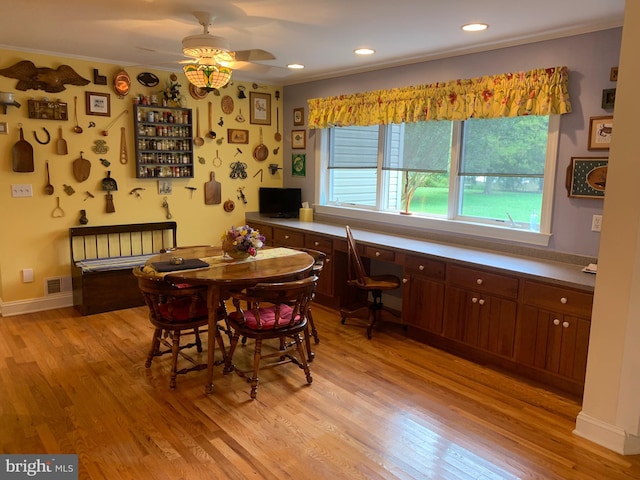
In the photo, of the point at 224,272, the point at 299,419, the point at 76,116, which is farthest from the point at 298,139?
the point at 299,419

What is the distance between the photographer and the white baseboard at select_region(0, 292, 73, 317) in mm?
4422

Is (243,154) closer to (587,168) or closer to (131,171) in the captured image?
(131,171)

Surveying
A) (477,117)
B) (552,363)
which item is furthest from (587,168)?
(552,363)

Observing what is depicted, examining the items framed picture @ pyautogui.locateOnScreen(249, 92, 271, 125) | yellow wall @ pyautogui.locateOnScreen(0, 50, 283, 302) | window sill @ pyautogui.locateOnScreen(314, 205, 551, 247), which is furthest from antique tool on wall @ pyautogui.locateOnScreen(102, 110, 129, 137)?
window sill @ pyautogui.locateOnScreen(314, 205, 551, 247)

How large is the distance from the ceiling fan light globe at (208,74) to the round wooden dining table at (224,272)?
118cm

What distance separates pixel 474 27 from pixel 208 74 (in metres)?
1.80

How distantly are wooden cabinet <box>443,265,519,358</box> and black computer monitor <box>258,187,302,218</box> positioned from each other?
97.5 inches

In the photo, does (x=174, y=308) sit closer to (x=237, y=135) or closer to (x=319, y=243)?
(x=319, y=243)

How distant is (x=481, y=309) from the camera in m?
3.43

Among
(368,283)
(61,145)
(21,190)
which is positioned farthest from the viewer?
(61,145)

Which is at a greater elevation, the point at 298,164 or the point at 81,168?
the point at 298,164

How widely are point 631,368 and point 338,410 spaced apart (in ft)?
5.12

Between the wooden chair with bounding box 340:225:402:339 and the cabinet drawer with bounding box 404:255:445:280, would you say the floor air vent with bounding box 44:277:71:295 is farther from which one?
the cabinet drawer with bounding box 404:255:445:280

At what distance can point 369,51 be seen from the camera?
4.03 meters
